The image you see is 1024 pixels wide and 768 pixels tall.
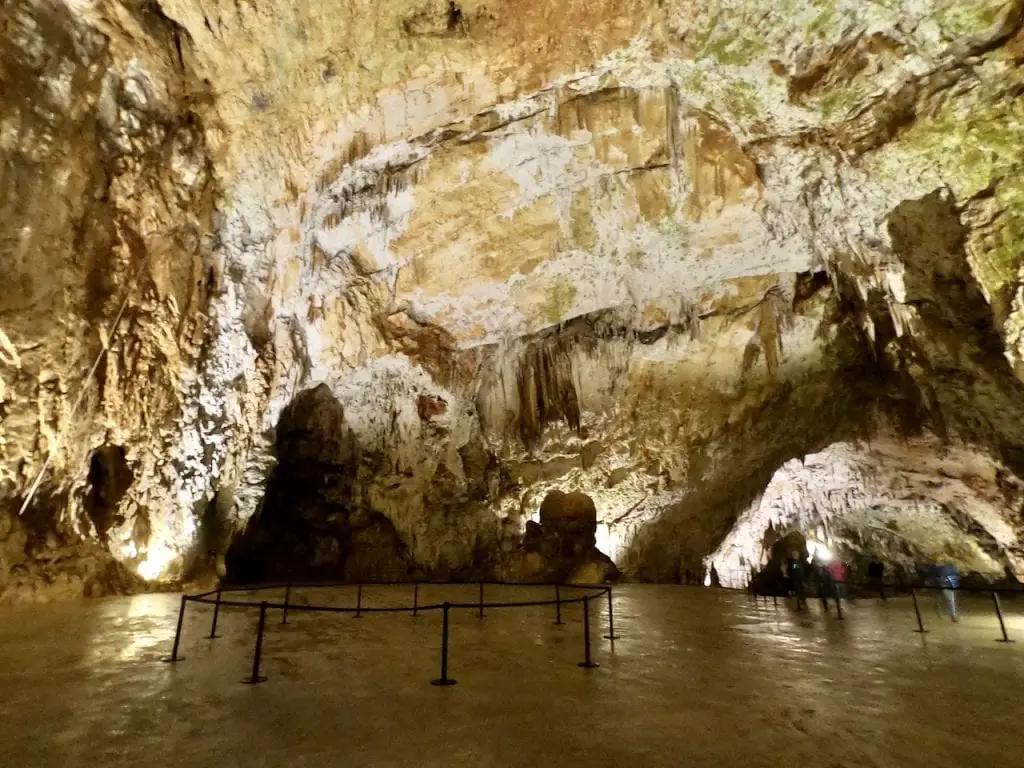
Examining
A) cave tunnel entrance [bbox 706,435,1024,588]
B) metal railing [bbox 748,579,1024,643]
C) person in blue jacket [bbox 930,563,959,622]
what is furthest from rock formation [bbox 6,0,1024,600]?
metal railing [bbox 748,579,1024,643]

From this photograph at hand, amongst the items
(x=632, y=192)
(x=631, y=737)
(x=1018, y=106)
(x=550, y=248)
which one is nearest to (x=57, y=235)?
(x=550, y=248)

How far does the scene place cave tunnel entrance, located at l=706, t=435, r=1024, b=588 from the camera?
39.7 ft

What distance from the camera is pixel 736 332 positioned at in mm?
11453

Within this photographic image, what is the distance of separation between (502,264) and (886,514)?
12303 mm

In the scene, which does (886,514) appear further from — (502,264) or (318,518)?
(318,518)

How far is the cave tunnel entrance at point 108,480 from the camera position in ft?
27.6

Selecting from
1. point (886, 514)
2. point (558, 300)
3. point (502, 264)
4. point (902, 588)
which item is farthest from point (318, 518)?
point (886, 514)

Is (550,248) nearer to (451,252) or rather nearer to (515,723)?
(451,252)

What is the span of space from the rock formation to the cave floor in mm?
3507

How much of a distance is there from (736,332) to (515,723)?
31.9ft

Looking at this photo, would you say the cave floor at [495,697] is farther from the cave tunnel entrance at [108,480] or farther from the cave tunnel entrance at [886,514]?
the cave tunnel entrance at [886,514]

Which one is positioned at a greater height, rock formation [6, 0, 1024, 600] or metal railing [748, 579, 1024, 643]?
rock formation [6, 0, 1024, 600]

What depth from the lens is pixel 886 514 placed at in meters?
15.8

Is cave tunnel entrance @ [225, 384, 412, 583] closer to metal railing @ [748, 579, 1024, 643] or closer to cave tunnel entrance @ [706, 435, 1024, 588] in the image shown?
cave tunnel entrance @ [706, 435, 1024, 588]
